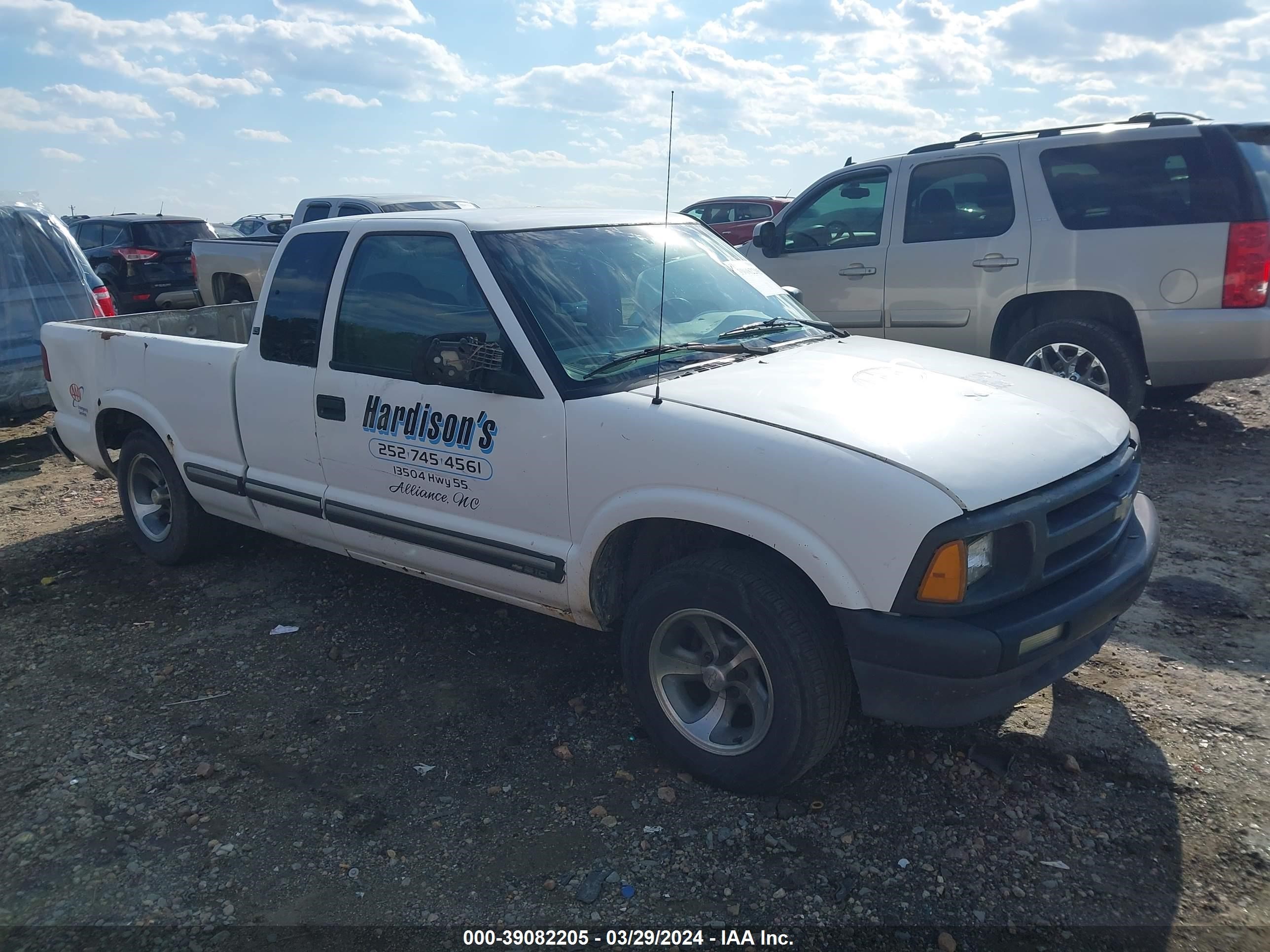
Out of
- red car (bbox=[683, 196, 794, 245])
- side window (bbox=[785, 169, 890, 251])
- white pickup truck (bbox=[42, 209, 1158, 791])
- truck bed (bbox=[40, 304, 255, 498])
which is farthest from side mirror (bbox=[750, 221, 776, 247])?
red car (bbox=[683, 196, 794, 245])

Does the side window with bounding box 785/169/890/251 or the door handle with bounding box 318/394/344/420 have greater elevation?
the side window with bounding box 785/169/890/251

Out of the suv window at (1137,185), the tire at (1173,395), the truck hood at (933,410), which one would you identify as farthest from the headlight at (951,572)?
the tire at (1173,395)

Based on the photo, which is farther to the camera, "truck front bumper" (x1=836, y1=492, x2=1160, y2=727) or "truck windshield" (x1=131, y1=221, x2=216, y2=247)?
"truck windshield" (x1=131, y1=221, x2=216, y2=247)

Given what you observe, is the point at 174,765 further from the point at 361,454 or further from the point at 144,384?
the point at 144,384

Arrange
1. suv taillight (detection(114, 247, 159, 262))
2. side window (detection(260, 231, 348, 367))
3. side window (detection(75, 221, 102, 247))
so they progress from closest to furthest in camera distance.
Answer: side window (detection(260, 231, 348, 367)) < suv taillight (detection(114, 247, 159, 262)) < side window (detection(75, 221, 102, 247))

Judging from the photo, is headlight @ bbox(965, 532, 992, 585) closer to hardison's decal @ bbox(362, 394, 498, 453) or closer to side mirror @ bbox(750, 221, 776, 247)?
hardison's decal @ bbox(362, 394, 498, 453)

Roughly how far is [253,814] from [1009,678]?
2428 mm

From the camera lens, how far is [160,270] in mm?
14867

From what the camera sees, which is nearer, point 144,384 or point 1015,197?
point 144,384

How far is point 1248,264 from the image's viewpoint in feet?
19.9

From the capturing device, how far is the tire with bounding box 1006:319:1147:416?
651 cm

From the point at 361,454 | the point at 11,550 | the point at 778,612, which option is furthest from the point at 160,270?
the point at 778,612

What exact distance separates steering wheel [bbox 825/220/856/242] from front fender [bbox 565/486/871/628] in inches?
205

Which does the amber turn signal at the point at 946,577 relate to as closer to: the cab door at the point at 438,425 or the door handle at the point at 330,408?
the cab door at the point at 438,425
